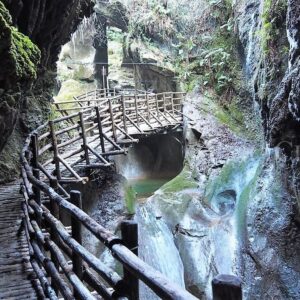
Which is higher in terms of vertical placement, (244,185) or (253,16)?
(253,16)

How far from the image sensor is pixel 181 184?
→ 1213 centimetres

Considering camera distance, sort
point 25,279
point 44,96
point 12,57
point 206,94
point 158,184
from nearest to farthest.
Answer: point 25,279
point 12,57
point 44,96
point 206,94
point 158,184

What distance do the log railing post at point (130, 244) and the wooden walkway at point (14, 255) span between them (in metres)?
2.17

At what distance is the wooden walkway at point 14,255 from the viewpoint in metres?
4.31

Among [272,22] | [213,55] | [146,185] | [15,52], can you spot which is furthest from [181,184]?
[213,55]

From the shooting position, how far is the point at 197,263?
884 cm

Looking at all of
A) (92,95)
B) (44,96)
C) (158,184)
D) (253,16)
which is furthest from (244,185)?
(92,95)

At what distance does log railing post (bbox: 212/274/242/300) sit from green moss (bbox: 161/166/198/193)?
33.4 ft

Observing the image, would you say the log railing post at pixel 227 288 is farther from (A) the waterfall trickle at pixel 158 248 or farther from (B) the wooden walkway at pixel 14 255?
(A) the waterfall trickle at pixel 158 248

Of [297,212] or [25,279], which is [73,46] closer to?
[297,212]

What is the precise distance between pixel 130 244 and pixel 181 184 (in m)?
9.74

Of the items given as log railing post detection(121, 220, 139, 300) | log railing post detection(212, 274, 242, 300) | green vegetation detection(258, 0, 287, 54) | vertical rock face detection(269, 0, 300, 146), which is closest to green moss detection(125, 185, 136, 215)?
vertical rock face detection(269, 0, 300, 146)

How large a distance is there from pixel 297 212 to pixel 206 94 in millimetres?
9957

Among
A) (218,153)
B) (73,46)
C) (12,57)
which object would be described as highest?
(73,46)
